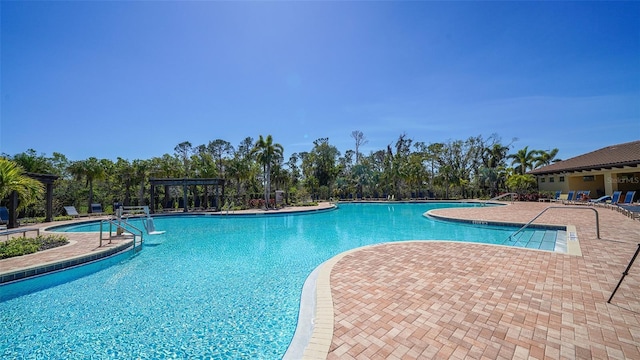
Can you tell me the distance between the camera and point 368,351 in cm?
242

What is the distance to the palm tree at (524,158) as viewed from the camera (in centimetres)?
3059

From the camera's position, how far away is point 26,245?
6.95m

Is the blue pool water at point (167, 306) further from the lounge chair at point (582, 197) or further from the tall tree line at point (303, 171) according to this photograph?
the tall tree line at point (303, 171)

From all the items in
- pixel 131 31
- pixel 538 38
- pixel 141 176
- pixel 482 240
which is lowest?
pixel 482 240

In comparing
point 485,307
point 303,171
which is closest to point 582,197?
point 485,307

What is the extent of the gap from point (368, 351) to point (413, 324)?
0.75 metres

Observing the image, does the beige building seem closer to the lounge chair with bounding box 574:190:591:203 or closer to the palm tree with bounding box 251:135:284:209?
the lounge chair with bounding box 574:190:591:203

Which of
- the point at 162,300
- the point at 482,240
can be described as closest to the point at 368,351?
the point at 162,300

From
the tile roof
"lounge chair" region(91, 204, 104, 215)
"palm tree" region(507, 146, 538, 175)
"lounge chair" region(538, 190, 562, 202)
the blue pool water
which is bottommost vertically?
the blue pool water

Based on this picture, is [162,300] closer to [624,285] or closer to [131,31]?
[624,285]

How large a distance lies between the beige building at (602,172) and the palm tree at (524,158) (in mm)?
6285

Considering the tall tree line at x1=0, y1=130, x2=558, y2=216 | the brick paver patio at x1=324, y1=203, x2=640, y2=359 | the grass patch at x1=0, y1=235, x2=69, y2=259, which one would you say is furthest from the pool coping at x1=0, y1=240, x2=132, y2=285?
the tall tree line at x1=0, y1=130, x2=558, y2=216

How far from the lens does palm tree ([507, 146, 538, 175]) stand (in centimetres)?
3059

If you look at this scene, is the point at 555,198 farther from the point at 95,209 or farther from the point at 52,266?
the point at 95,209
